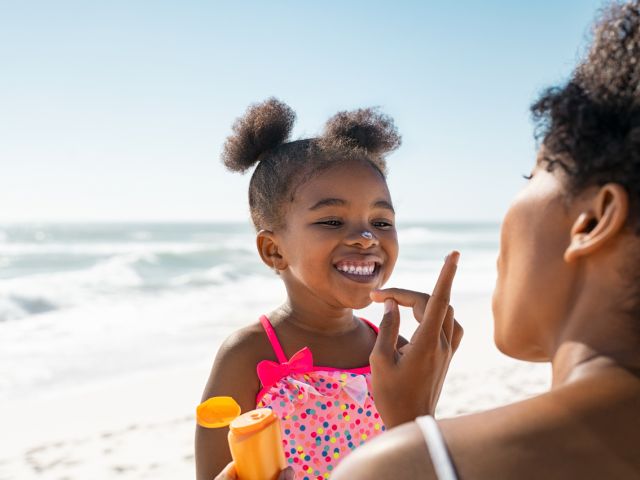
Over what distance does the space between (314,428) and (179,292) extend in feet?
39.6

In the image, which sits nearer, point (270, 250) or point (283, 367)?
point (283, 367)

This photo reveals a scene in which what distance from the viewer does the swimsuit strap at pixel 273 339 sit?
95.1 inches

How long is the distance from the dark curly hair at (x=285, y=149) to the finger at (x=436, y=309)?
45.9 inches

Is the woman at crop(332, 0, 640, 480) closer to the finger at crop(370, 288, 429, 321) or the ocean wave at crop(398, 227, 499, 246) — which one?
the finger at crop(370, 288, 429, 321)

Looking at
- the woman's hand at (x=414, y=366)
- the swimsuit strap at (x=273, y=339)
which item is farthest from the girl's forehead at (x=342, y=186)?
the woman's hand at (x=414, y=366)

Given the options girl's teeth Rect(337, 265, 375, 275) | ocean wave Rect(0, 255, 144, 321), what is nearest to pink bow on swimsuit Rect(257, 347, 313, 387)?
girl's teeth Rect(337, 265, 375, 275)

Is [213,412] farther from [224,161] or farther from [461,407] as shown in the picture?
[461,407]

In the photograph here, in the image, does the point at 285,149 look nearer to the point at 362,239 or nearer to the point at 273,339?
the point at 362,239

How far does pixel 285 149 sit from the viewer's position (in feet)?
9.21

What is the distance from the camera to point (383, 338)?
1579mm

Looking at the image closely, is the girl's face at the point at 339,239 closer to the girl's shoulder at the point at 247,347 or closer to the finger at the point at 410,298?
the girl's shoulder at the point at 247,347

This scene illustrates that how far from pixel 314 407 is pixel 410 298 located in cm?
85

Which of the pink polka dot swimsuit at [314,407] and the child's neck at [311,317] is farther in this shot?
Result: the child's neck at [311,317]

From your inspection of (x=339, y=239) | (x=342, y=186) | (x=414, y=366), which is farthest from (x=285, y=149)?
(x=414, y=366)
